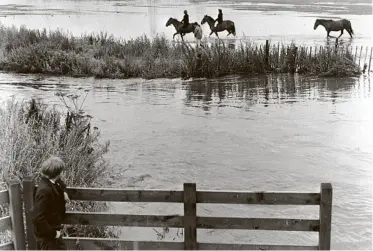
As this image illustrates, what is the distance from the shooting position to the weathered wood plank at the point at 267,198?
556 cm

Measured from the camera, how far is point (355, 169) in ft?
37.4

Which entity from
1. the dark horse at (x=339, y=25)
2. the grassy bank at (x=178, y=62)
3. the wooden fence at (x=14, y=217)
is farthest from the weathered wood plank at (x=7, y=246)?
the dark horse at (x=339, y=25)

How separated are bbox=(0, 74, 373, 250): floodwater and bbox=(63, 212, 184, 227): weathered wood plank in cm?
242

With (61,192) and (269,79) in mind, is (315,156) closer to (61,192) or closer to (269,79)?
(61,192)

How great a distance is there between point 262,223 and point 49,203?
2.34 m

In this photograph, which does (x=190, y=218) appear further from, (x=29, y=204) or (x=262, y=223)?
(x=29, y=204)

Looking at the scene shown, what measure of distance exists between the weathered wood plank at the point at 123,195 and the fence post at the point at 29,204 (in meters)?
0.42

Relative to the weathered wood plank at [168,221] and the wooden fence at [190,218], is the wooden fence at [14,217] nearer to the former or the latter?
the wooden fence at [190,218]

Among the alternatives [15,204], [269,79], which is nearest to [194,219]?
[15,204]

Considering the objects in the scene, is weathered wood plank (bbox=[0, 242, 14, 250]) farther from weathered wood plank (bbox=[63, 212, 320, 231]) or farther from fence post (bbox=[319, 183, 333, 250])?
fence post (bbox=[319, 183, 333, 250])

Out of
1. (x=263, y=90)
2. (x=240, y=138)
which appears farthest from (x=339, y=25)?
(x=240, y=138)

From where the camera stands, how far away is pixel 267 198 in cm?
561

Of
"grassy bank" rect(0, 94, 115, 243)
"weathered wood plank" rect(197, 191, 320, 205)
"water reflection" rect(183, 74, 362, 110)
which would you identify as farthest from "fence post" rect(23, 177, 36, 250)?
"water reflection" rect(183, 74, 362, 110)

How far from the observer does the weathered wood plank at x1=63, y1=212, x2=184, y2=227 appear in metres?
5.82
